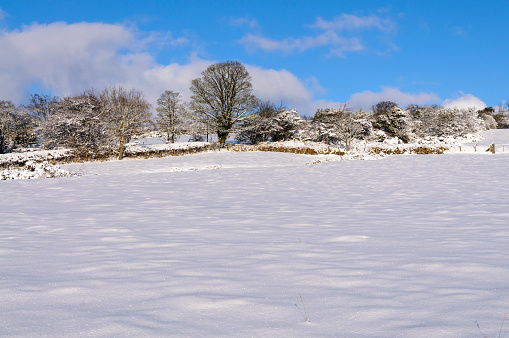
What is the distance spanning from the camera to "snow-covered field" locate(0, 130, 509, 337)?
195cm

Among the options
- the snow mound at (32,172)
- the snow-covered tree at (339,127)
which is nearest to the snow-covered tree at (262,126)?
the snow-covered tree at (339,127)

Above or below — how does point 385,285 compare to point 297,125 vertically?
below

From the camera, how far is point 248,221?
223 inches

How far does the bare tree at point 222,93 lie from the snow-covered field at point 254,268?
95.5 ft

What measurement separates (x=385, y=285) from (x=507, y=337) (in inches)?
37.9

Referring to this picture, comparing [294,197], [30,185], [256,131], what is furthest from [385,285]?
[256,131]

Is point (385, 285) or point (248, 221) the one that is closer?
point (385, 285)

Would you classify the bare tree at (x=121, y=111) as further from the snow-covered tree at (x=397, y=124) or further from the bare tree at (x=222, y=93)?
the snow-covered tree at (x=397, y=124)

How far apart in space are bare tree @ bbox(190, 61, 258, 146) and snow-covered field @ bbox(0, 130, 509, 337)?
95.5 ft

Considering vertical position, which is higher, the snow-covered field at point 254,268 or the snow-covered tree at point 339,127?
the snow-covered tree at point 339,127

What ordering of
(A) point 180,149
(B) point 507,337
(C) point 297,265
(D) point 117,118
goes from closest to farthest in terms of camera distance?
1. (B) point 507,337
2. (C) point 297,265
3. (D) point 117,118
4. (A) point 180,149

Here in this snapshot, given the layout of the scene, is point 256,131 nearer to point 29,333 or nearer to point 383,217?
point 383,217

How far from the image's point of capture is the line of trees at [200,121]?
100 ft

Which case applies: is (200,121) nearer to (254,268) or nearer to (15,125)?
(15,125)
